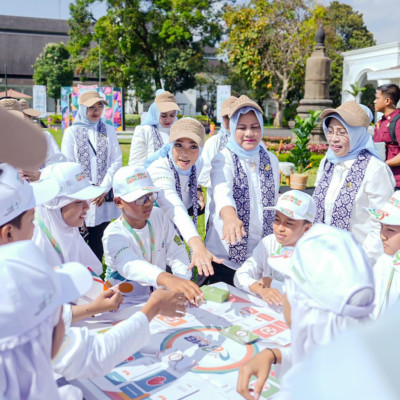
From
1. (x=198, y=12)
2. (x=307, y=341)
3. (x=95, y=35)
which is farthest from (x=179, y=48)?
(x=307, y=341)

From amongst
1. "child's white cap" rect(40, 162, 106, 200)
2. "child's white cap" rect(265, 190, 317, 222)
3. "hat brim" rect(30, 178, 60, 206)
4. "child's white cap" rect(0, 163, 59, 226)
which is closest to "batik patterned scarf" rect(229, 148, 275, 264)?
"child's white cap" rect(265, 190, 317, 222)

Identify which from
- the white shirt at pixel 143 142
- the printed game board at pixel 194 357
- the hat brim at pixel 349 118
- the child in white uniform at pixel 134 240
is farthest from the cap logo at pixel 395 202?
the white shirt at pixel 143 142

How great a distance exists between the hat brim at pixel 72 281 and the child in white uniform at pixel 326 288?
58 centimetres

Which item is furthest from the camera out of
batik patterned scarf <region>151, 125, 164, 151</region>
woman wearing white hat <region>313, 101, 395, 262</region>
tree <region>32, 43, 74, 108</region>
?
tree <region>32, 43, 74, 108</region>

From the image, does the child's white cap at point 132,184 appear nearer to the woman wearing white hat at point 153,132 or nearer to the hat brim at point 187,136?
the hat brim at point 187,136

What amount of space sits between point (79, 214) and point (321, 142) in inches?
450

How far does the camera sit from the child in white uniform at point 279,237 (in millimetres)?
2496

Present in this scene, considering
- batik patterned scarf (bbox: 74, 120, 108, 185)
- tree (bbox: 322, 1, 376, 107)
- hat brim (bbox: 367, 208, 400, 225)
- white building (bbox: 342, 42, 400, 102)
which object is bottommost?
hat brim (bbox: 367, 208, 400, 225)

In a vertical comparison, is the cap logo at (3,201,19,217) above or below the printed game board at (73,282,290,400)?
above

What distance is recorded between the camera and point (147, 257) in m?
2.63

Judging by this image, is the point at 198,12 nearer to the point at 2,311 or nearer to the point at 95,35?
the point at 95,35

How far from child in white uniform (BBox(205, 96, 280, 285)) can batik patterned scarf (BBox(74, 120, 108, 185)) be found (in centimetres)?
153

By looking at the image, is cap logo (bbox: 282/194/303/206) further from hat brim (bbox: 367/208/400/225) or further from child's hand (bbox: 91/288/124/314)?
child's hand (bbox: 91/288/124/314)

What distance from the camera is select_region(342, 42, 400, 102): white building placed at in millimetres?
22472
